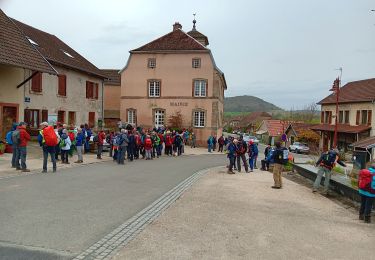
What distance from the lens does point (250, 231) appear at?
7070 mm

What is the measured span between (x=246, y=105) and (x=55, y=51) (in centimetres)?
13412

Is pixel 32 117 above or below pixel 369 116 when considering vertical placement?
below

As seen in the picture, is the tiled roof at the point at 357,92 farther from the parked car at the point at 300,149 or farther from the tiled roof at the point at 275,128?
the tiled roof at the point at 275,128

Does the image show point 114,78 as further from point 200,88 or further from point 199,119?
point 199,119

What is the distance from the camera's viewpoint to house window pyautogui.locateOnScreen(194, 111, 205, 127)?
39562 millimetres

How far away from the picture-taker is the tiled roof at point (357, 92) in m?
43.6

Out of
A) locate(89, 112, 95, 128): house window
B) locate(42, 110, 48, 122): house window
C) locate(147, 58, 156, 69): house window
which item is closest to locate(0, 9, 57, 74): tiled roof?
locate(42, 110, 48, 122): house window

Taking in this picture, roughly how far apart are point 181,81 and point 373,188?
104 ft

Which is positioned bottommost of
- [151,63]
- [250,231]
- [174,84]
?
[250,231]

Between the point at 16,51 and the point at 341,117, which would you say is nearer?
the point at 16,51

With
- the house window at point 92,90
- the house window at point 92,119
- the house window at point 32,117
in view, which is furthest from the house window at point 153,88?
the house window at point 32,117

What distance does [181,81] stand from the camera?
39.6 metres

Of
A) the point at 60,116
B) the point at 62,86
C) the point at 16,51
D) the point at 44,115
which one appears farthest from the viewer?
the point at 60,116

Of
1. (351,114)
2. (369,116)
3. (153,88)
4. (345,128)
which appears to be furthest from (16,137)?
(351,114)
